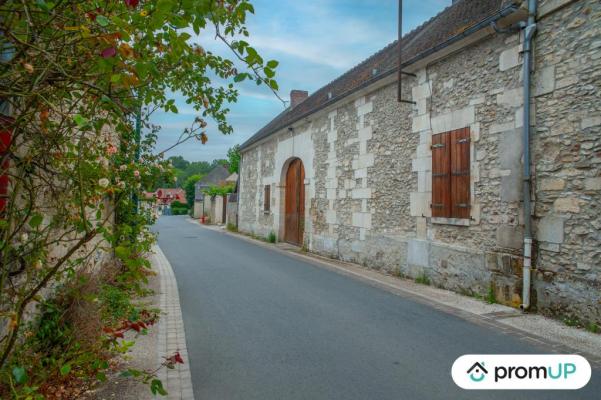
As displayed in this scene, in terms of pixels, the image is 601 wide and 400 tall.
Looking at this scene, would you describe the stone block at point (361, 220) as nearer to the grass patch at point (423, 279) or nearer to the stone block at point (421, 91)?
the grass patch at point (423, 279)

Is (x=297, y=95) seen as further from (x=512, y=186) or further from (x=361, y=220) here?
(x=512, y=186)

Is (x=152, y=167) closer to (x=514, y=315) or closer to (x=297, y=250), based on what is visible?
(x=514, y=315)

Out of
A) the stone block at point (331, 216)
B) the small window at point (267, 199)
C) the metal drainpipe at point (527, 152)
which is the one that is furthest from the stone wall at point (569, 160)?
the small window at point (267, 199)

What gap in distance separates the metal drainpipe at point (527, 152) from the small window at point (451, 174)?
3.92 ft

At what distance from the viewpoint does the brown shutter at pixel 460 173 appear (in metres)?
7.23

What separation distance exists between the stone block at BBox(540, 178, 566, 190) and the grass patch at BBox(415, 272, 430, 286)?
290cm

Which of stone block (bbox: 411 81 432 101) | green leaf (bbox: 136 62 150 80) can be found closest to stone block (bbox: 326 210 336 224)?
stone block (bbox: 411 81 432 101)

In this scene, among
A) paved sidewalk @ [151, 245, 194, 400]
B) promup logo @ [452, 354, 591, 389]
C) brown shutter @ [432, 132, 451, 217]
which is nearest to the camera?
paved sidewalk @ [151, 245, 194, 400]

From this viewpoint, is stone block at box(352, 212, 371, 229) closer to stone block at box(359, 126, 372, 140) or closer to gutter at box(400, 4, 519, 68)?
stone block at box(359, 126, 372, 140)

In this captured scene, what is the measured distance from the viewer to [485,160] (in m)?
6.89

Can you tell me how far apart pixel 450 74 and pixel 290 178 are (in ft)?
30.1

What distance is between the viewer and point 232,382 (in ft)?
11.6

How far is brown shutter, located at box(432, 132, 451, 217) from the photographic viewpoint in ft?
25.2

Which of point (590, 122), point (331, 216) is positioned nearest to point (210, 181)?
point (331, 216)
